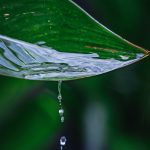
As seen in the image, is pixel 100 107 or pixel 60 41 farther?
pixel 100 107

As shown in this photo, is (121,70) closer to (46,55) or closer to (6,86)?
(6,86)

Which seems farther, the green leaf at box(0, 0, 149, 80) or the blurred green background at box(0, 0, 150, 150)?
the blurred green background at box(0, 0, 150, 150)

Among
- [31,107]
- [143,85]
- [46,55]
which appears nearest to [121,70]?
[143,85]

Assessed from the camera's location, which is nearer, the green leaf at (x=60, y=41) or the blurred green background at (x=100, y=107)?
the green leaf at (x=60, y=41)
